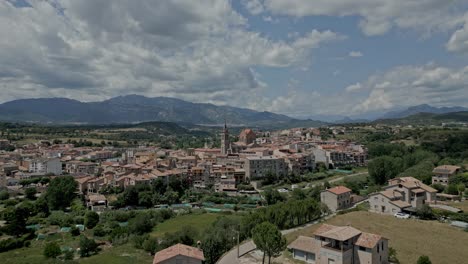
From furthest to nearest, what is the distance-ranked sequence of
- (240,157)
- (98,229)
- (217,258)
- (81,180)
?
(240,157) → (81,180) → (98,229) → (217,258)

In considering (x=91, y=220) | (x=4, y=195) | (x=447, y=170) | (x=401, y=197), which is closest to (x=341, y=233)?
(x=401, y=197)

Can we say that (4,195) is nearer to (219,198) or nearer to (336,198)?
(219,198)

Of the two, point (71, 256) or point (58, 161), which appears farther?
point (58, 161)

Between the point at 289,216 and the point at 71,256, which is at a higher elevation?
the point at 289,216

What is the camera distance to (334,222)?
113 feet

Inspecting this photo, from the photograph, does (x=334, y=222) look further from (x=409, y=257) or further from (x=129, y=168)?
(x=129, y=168)

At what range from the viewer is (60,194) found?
55.2m

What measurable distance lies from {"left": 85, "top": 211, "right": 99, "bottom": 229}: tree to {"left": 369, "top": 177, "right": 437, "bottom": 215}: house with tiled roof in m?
34.5

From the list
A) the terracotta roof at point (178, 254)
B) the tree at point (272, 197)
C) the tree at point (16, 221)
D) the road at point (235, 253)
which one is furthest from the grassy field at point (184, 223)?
the tree at point (16, 221)

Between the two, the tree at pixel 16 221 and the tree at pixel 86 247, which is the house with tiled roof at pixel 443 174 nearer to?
the tree at pixel 86 247

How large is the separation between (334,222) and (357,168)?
48879 millimetres

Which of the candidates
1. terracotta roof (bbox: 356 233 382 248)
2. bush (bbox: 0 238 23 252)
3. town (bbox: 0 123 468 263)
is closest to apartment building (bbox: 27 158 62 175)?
town (bbox: 0 123 468 263)

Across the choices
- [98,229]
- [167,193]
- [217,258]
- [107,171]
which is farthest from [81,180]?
[217,258]

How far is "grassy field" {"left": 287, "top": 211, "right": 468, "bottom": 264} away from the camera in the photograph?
26.5 meters
